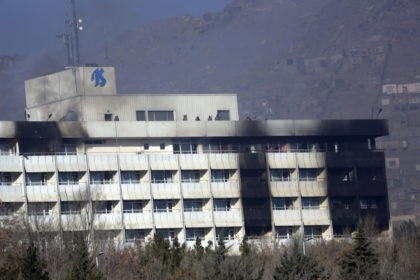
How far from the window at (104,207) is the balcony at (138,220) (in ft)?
6.64

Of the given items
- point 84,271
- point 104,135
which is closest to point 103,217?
point 104,135

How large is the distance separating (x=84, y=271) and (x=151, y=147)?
7897cm

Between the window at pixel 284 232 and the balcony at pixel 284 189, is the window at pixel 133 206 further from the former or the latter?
the window at pixel 284 232

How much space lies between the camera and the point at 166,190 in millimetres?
185875

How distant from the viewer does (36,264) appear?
101000 millimetres

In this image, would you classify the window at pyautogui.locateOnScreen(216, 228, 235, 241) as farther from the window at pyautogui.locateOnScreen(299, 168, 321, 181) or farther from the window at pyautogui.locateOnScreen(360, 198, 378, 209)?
the window at pyautogui.locateOnScreen(360, 198, 378, 209)

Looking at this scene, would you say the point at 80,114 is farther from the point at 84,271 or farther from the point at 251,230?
the point at 84,271

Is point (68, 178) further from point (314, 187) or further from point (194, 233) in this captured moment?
point (314, 187)

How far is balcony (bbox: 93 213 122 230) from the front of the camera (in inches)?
6983

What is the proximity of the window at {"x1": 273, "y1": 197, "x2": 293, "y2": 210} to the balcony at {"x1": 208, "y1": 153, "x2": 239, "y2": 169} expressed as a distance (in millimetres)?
7638

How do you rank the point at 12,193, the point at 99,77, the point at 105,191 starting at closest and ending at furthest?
the point at 12,193, the point at 105,191, the point at 99,77

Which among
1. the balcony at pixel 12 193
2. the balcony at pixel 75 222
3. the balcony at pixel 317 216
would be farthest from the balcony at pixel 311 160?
the balcony at pixel 12 193

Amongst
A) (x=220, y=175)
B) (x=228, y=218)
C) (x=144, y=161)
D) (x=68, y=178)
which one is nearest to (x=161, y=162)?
(x=144, y=161)

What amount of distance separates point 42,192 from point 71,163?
511cm
